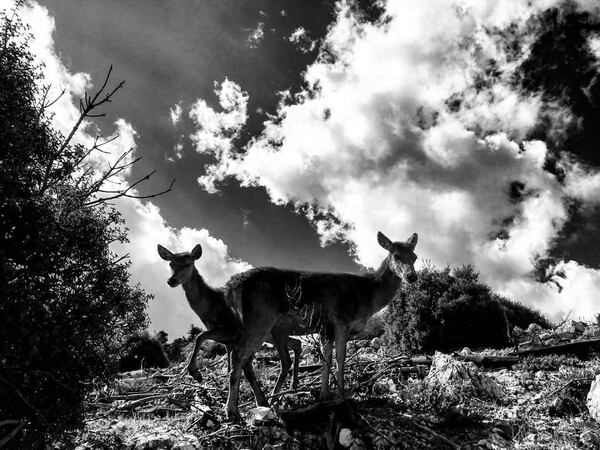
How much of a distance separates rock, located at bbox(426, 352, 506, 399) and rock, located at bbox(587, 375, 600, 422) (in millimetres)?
1458

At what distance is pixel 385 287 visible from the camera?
8969 mm

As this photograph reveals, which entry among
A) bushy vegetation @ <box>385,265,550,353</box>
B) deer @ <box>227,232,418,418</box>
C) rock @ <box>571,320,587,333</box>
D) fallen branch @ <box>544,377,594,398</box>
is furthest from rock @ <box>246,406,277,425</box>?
rock @ <box>571,320,587,333</box>

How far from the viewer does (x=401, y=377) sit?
31.6 feet

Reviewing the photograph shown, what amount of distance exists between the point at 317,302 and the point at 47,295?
4.61m

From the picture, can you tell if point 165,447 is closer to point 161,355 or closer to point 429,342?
point 429,342

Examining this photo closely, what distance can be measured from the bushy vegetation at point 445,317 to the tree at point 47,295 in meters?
10.2

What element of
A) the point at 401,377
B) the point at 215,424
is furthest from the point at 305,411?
the point at 401,377

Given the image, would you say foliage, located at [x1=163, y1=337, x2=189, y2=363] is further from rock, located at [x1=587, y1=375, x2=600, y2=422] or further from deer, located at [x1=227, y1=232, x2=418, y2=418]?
rock, located at [x1=587, y1=375, x2=600, y2=422]

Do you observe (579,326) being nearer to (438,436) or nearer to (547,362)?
(547,362)

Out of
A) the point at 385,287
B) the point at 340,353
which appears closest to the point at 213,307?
the point at 340,353

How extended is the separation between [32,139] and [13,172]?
4.12ft

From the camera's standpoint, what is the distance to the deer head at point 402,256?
874cm

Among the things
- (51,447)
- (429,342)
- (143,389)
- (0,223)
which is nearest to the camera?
(0,223)

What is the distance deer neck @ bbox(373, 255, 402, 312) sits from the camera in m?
8.88
